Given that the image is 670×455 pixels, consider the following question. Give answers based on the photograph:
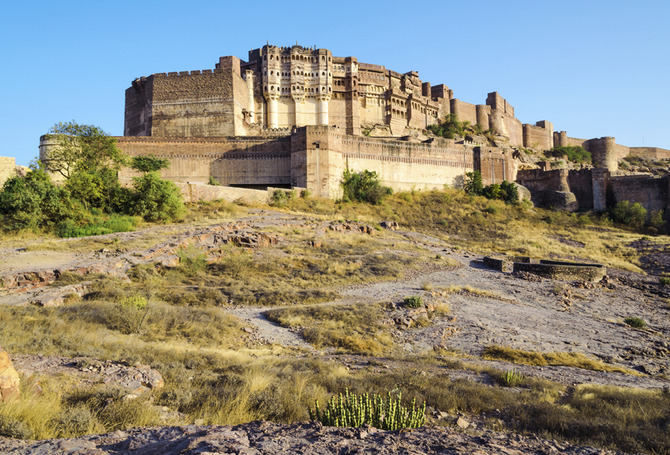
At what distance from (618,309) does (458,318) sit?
6.70m

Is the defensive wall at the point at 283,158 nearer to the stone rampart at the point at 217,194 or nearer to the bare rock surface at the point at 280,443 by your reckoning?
the stone rampart at the point at 217,194

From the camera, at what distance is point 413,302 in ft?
42.2

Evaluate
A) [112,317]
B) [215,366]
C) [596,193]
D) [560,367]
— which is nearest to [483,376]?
[560,367]

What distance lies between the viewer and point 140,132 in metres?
39.3

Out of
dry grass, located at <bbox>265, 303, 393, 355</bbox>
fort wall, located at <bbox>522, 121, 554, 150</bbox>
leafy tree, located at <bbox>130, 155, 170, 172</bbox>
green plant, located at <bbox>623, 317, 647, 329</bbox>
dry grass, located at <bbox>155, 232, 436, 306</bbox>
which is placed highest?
fort wall, located at <bbox>522, 121, 554, 150</bbox>

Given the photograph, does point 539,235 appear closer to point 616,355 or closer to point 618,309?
point 618,309

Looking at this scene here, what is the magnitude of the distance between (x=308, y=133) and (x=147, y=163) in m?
10.9

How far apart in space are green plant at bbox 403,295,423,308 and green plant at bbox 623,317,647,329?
633 centimetres

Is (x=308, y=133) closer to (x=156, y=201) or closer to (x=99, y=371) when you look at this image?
(x=156, y=201)

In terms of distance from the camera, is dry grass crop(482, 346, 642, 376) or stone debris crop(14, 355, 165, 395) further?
dry grass crop(482, 346, 642, 376)

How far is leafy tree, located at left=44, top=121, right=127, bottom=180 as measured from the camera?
25.9 meters

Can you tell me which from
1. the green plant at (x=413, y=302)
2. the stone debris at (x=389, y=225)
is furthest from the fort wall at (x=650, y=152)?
the green plant at (x=413, y=302)

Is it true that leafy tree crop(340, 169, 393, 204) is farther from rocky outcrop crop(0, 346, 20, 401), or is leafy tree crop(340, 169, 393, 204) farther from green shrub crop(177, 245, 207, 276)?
rocky outcrop crop(0, 346, 20, 401)

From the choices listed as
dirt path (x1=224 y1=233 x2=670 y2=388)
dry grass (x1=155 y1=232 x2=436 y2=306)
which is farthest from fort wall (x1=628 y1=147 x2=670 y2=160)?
dry grass (x1=155 y1=232 x2=436 y2=306)
